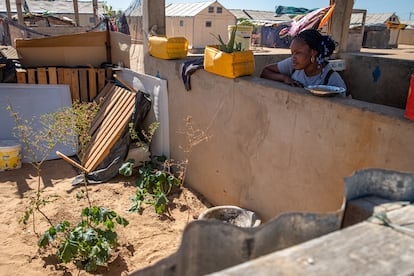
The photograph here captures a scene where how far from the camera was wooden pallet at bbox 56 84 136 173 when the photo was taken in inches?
209

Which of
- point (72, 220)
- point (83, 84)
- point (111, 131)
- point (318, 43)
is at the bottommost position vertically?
point (72, 220)

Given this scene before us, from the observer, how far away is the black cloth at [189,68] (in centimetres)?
432

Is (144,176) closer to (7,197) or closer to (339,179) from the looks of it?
(7,197)

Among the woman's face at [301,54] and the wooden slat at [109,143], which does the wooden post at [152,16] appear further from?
the woman's face at [301,54]

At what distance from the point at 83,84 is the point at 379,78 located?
4.99 metres

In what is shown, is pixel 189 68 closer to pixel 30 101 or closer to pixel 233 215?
pixel 233 215

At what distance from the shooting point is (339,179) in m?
2.79

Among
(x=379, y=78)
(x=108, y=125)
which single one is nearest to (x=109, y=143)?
(x=108, y=125)

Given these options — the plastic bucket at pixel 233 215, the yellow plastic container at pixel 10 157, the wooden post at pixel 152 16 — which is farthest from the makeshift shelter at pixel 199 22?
the plastic bucket at pixel 233 215

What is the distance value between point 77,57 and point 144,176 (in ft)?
10.7

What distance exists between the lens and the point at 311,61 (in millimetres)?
3443

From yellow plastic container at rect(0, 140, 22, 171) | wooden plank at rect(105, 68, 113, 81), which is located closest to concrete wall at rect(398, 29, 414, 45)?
wooden plank at rect(105, 68, 113, 81)

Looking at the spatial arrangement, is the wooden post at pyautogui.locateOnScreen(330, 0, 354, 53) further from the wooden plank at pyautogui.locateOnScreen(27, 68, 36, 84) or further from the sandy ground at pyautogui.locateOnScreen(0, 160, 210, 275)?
the wooden plank at pyautogui.locateOnScreen(27, 68, 36, 84)

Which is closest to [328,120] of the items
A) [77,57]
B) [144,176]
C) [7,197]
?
[144,176]
